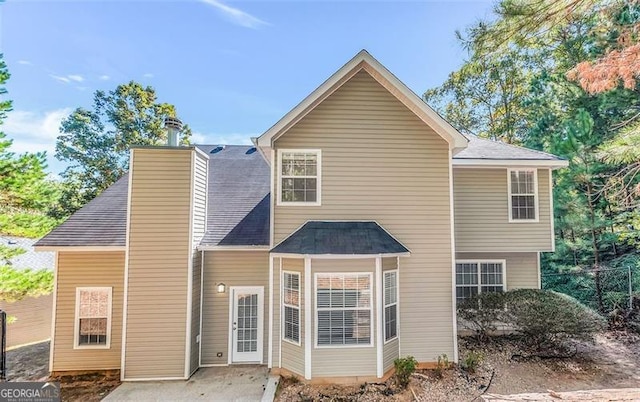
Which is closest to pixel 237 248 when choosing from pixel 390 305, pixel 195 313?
pixel 195 313

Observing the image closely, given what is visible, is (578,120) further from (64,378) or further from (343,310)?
(64,378)

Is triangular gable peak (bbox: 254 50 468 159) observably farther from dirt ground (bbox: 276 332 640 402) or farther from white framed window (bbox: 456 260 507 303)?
dirt ground (bbox: 276 332 640 402)

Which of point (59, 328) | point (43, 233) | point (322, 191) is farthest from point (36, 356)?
point (322, 191)

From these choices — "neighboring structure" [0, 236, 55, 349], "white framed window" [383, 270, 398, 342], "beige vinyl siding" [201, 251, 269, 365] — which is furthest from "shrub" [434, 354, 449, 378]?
"neighboring structure" [0, 236, 55, 349]

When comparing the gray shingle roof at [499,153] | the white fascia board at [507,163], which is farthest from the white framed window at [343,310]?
the gray shingle roof at [499,153]

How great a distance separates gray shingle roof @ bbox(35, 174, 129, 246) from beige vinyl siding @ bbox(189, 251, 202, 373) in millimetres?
2018

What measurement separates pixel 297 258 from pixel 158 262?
3.51 metres

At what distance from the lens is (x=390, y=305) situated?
23.4ft

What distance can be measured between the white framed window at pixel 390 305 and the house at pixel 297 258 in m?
0.05

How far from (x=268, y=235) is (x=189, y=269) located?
216cm

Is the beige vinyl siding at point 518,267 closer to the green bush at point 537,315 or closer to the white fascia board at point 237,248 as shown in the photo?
the green bush at point 537,315

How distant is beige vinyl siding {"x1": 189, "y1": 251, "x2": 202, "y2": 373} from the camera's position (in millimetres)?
7293

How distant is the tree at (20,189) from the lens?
21.4ft

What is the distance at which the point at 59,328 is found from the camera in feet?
24.7
